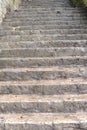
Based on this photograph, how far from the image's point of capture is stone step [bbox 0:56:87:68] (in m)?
4.72

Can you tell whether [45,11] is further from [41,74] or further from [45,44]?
[41,74]

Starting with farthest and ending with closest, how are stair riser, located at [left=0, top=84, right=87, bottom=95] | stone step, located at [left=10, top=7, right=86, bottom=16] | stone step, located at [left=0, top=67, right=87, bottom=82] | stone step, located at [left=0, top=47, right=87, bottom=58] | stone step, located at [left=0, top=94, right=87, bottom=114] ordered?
stone step, located at [left=10, top=7, right=86, bottom=16] < stone step, located at [left=0, top=47, right=87, bottom=58] < stone step, located at [left=0, top=67, right=87, bottom=82] < stair riser, located at [left=0, top=84, right=87, bottom=95] < stone step, located at [left=0, top=94, right=87, bottom=114]

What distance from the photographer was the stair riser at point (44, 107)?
366 cm

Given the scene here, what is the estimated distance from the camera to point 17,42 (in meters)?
5.61

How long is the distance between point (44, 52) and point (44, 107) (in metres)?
1.56

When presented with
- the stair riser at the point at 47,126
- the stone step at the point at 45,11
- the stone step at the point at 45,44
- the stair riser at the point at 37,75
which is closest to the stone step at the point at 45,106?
the stair riser at the point at 47,126

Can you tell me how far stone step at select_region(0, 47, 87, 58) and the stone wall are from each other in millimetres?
2624

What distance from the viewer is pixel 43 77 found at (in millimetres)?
4352

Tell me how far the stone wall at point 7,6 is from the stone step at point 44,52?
8.61 feet

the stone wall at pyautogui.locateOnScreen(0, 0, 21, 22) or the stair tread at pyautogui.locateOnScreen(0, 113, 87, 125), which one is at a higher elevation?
the stone wall at pyautogui.locateOnScreen(0, 0, 21, 22)

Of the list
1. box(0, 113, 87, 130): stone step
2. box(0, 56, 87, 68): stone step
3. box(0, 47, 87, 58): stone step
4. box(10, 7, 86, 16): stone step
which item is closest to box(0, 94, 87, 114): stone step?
box(0, 113, 87, 130): stone step

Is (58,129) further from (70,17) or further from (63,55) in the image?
(70,17)

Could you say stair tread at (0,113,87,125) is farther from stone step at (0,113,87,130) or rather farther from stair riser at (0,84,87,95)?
stair riser at (0,84,87,95)

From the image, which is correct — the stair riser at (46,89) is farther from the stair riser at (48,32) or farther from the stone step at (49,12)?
the stone step at (49,12)
